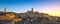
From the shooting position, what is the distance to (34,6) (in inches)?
109

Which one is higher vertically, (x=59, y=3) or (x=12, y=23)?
(x=59, y=3)

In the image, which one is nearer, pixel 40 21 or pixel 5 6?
pixel 40 21

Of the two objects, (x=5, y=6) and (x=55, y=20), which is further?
(x=5, y=6)

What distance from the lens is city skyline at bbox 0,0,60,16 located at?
273cm

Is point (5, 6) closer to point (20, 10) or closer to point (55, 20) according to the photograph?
point (20, 10)

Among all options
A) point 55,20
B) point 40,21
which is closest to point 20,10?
point 40,21

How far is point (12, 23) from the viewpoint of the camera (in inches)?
104

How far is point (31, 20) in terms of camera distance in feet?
8.73

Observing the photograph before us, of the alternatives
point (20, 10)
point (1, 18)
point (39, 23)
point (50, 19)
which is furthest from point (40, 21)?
point (1, 18)

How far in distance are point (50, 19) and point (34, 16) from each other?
0.33m

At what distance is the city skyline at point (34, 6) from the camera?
8.95 feet

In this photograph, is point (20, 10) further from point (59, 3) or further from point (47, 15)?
point (59, 3)

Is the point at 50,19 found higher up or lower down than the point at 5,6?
lower down

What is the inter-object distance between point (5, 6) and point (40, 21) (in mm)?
809
